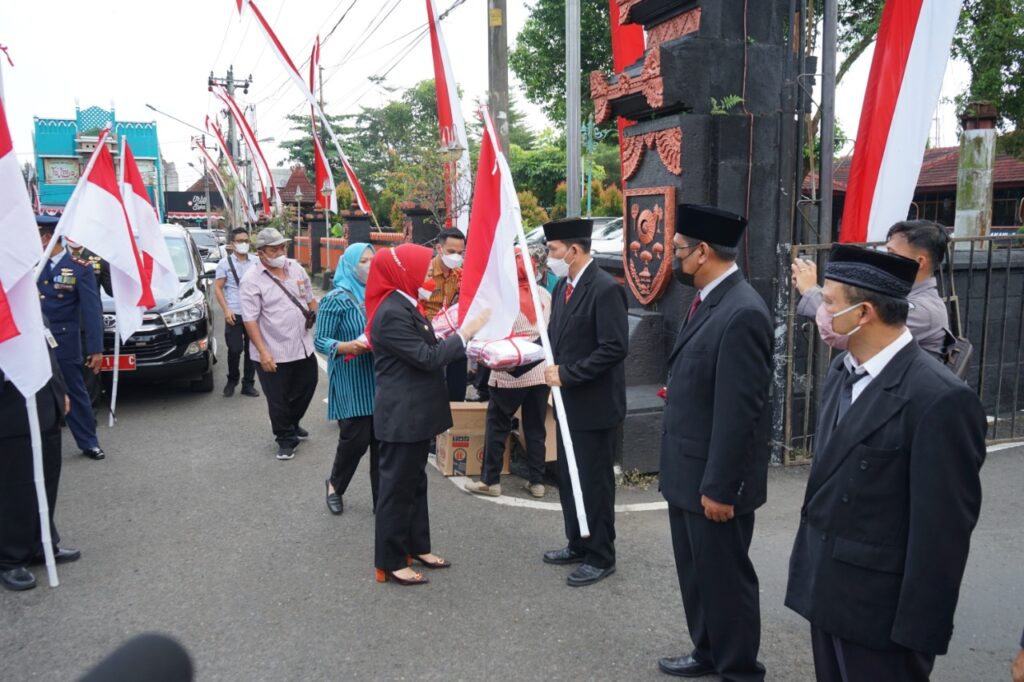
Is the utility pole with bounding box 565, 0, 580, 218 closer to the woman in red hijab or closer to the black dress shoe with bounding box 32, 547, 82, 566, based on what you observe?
the woman in red hijab

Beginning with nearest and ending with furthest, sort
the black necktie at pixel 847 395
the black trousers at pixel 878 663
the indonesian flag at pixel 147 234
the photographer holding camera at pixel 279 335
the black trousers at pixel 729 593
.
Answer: the black trousers at pixel 878 663 → the black necktie at pixel 847 395 → the black trousers at pixel 729 593 → the photographer holding camera at pixel 279 335 → the indonesian flag at pixel 147 234

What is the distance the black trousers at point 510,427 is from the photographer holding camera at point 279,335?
74.2 inches

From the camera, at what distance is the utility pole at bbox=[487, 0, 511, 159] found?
11336 mm

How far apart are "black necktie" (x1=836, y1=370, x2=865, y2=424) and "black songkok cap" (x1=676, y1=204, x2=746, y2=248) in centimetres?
96

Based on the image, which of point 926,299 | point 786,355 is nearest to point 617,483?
point 786,355

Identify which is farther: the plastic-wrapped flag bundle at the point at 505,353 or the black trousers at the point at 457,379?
the black trousers at the point at 457,379

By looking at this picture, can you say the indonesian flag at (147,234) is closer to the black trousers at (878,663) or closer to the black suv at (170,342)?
the black suv at (170,342)

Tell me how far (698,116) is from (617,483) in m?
2.82

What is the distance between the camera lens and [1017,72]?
53.7 feet

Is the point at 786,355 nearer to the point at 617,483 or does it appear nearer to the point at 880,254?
the point at 617,483

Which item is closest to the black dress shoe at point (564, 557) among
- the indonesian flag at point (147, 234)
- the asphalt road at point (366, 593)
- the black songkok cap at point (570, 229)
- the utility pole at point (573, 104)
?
the asphalt road at point (366, 593)

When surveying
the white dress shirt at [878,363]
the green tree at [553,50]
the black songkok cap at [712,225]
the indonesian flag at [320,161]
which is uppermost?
the green tree at [553,50]

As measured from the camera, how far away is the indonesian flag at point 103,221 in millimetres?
5660

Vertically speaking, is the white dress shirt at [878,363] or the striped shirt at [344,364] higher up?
the white dress shirt at [878,363]
